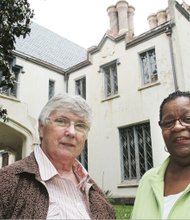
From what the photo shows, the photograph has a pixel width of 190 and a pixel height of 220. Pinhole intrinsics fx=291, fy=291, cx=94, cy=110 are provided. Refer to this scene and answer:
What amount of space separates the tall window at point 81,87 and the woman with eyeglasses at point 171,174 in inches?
467

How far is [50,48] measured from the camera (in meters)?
16.5

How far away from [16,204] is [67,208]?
0.37m

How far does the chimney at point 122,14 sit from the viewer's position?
14656 millimetres

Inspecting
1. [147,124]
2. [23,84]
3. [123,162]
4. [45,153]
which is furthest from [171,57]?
[45,153]

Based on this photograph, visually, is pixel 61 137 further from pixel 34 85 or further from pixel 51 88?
pixel 51 88

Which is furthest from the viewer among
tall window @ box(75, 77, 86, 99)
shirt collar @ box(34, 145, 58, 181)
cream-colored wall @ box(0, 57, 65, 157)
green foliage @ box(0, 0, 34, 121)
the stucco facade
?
tall window @ box(75, 77, 86, 99)

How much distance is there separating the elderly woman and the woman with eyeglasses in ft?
1.59

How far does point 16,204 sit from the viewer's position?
A: 1.88 m

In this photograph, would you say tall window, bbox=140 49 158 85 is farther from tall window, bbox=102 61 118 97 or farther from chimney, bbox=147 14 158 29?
chimney, bbox=147 14 158 29

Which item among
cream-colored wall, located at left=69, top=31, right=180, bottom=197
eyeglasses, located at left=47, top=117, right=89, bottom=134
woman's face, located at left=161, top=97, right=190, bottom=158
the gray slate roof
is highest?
the gray slate roof

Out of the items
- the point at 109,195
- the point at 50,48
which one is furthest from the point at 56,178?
the point at 50,48

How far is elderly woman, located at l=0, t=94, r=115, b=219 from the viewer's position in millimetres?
1905

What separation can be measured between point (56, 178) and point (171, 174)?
851 millimetres

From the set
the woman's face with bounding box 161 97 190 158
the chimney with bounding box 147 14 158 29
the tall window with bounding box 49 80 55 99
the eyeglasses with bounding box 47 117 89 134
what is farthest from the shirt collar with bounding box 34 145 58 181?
the chimney with bounding box 147 14 158 29
